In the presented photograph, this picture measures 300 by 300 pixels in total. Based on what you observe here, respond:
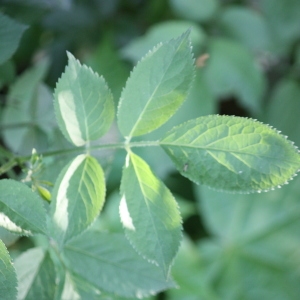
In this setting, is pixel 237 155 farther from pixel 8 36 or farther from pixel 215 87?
pixel 215 87

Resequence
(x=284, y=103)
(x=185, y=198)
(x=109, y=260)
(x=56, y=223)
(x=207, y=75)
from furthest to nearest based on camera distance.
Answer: (x=185, y=198) → (x=284, y=103) → (x=207, y=75) → (x=109, y=260) → (x=56, y=223)

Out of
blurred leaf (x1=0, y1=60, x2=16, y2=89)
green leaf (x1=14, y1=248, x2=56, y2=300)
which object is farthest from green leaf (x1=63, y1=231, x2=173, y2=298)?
blurred leaf (x1=0, y1=60, x2=16, y2=89)

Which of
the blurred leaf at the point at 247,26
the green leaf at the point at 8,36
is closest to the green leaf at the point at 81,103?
the green leaf at the point at 8,36

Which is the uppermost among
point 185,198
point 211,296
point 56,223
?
point 56,223

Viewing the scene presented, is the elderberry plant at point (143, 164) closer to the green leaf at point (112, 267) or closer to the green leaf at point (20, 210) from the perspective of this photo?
the green leaf at point (20, 210)

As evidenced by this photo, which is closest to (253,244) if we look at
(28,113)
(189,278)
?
(189,278)

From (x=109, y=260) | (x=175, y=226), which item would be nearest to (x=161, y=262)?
(x=175, y=226)

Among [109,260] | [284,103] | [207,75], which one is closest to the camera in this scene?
[109,260]

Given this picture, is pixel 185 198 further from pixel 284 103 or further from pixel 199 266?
pixel 284 103
